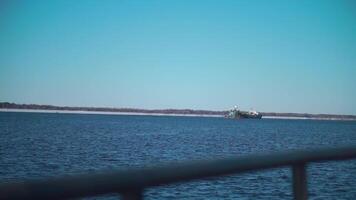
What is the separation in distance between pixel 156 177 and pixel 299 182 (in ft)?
4.40

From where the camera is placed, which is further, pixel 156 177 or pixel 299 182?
pixel 299 182

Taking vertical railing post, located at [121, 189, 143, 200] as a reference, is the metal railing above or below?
above

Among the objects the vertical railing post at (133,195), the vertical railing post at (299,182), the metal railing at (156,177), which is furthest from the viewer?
the vertical railing post at (299,182)

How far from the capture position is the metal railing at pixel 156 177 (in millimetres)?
1671

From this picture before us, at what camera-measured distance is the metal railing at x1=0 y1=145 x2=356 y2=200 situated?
5.48 ft

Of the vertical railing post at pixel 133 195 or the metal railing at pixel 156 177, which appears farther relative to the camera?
the vertical railing post at pixel 133 195

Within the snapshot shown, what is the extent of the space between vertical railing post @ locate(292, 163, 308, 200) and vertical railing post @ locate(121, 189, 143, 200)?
1.30 m

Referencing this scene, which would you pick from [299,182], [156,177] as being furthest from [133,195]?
[299,182]

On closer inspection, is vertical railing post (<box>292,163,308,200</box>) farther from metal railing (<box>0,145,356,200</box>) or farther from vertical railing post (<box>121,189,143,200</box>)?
vertical railing post (<box>121,189,143,200</box>)

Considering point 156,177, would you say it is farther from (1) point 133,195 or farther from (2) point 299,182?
(2) point 299,182

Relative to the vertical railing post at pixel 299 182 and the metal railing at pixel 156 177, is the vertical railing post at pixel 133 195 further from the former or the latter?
the vertical railing post at pixel 299 182

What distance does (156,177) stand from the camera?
2.06 metres

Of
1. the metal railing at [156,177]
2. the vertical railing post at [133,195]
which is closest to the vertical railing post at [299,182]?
the metal railing at [156,177]

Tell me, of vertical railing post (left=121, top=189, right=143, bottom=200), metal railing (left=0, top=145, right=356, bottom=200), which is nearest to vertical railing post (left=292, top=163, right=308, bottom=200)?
metal railing (left=0, top=145, right=356, bottom=200)
